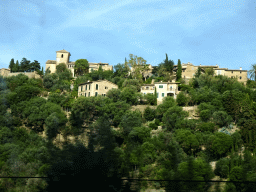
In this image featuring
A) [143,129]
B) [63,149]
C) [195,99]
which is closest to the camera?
[63,149]

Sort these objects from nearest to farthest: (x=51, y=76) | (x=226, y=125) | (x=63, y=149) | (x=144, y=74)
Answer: (x=63, y=149)
(x=226, y=125)
(x=51, y=76)
(x=144, y=74)

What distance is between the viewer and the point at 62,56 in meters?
52.2

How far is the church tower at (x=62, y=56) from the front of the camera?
51.8 meters

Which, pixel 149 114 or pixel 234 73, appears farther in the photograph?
pixel 234 73

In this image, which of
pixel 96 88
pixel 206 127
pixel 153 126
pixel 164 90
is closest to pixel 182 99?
pixel 164 90

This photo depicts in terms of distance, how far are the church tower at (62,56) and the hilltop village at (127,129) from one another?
19 cm

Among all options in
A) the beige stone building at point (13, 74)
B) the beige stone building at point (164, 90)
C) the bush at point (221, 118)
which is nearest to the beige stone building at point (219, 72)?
the beige stone building at point (164, 90)

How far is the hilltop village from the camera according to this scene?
19.9ft

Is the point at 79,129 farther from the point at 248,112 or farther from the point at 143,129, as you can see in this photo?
the point at 248,112

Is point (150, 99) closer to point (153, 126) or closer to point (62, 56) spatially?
point (153, 126)

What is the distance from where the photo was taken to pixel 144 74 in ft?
153

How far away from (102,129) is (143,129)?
17.8 m

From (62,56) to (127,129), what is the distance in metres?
32.5

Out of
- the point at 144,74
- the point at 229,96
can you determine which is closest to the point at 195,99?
the point at 229,96
